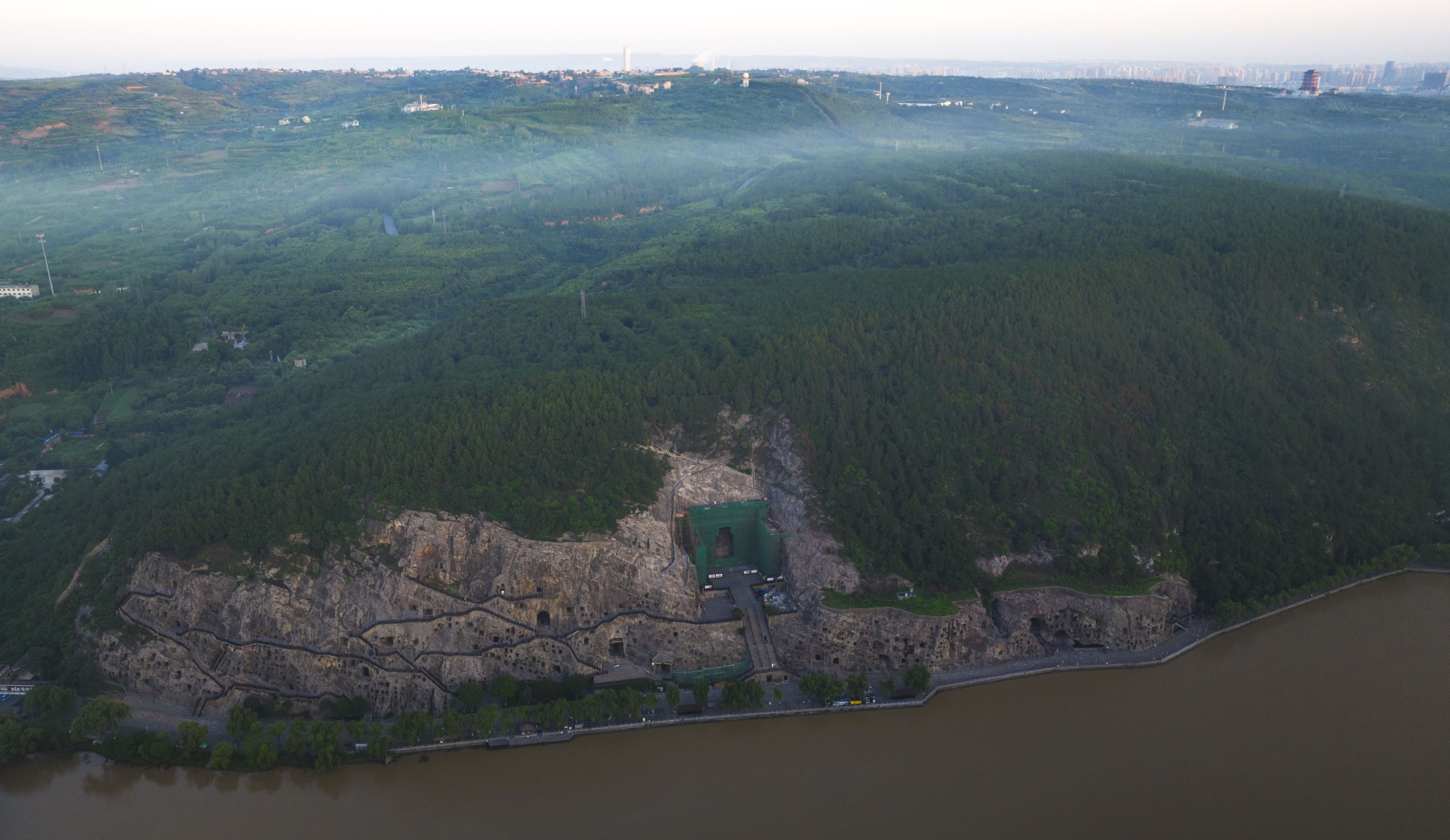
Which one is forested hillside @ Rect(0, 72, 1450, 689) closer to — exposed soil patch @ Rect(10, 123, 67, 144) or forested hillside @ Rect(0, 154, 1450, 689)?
forested hillside @ Rect(0, 154, 1450, 689)

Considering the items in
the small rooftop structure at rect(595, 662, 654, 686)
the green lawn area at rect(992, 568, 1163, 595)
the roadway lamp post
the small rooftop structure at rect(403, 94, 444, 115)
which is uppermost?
the small rooftop structure at rect(403, 94, 444, 115)

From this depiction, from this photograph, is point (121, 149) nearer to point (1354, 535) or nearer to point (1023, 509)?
point (1023, 509)

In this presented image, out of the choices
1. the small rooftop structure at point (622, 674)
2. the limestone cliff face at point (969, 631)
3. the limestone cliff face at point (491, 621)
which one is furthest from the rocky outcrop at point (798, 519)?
the small rooftop structure at point (622, 674)

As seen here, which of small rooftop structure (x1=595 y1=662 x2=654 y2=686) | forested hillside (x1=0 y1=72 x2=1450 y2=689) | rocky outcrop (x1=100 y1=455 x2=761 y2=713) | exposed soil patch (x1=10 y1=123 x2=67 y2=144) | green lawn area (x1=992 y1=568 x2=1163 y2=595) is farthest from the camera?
exposed soil patch (x1=10 y1=123 x2=67 y2=144)

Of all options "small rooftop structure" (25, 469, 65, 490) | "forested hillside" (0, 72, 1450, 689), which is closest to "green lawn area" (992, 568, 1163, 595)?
"forested hillside" (0, 72, 1450, 689)

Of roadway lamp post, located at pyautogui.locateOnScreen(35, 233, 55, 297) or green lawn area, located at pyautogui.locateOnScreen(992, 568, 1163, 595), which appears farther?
roadway lamp post, located at pyautogui.locateOnScreen(35, 233, 55, 297)

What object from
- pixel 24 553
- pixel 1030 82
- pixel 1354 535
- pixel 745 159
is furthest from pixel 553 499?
pixel 1030 82
